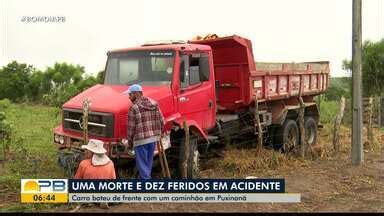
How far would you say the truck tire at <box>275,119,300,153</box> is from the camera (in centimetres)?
1248

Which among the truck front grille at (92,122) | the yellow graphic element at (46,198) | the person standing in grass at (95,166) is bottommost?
the yellow graphic element at (46,198)

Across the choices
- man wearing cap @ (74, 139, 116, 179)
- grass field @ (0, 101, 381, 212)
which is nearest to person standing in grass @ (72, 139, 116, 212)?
man wearing cap @ (74, 139, 116, 179)

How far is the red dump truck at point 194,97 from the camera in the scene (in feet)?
28.4

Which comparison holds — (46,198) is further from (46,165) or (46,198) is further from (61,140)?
→ (46,165)

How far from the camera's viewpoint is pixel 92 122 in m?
8.61

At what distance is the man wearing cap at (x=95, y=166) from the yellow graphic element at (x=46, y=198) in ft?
1.66

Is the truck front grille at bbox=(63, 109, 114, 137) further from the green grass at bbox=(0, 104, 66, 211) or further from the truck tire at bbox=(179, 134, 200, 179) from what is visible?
the truck tire at bbox=(179, 134, 200, 179)

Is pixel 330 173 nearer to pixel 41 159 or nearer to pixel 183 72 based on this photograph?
pixel 183 72

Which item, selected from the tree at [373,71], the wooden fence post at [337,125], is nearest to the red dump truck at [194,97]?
the wooden fence post at [337,125]

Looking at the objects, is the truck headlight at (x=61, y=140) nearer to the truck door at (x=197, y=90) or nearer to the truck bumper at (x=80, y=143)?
the truck bumper at (x=80, y=143)

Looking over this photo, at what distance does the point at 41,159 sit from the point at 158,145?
383 cm

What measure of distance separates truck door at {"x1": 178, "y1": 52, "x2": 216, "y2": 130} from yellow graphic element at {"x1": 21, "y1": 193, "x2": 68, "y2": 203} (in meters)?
2.82

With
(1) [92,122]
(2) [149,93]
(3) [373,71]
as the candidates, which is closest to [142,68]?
(2) [149,93]

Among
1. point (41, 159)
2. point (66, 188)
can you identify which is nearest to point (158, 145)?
point (66, 188)
